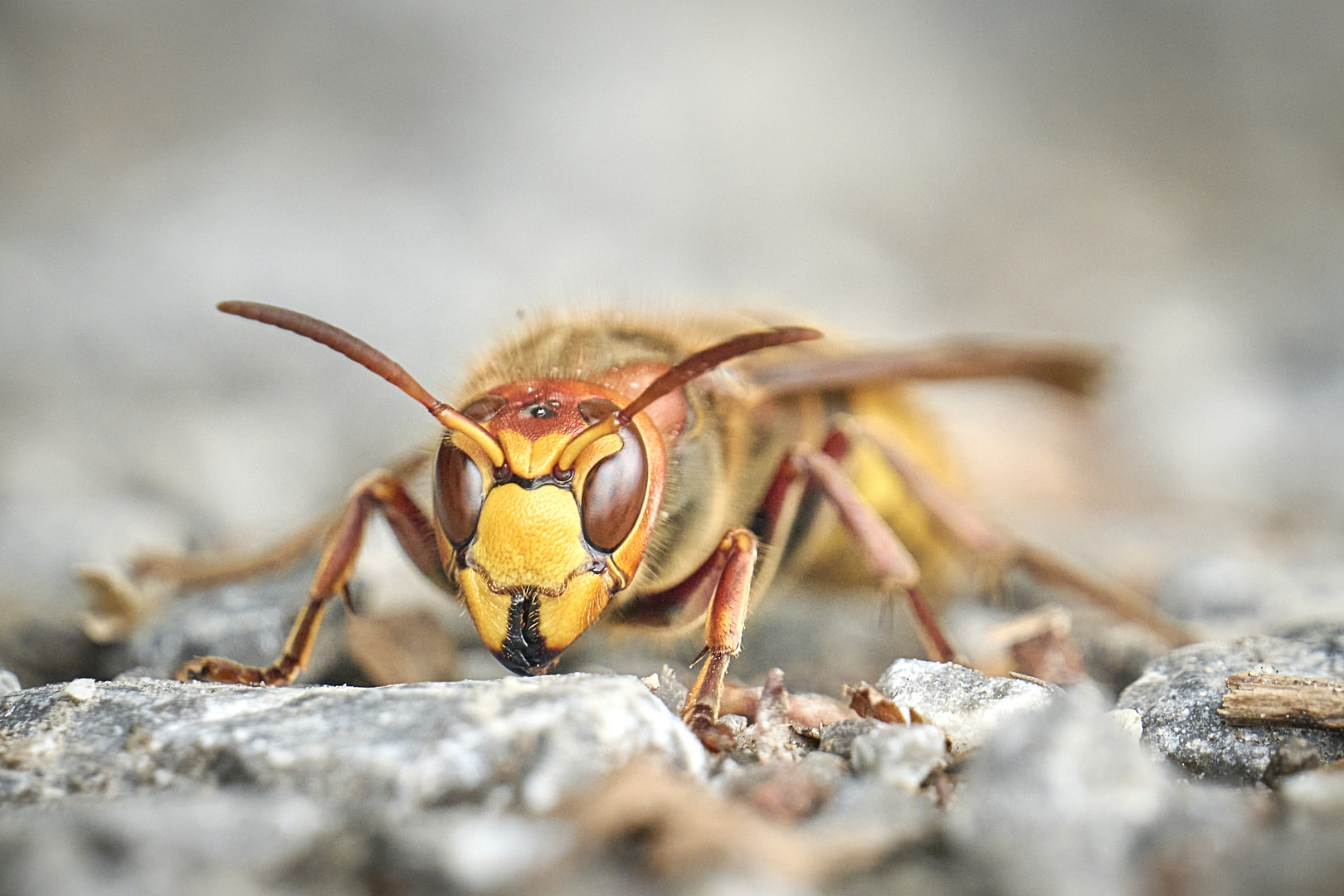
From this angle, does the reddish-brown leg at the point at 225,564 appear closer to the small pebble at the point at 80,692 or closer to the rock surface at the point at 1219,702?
the small pebble at the point at 80,692

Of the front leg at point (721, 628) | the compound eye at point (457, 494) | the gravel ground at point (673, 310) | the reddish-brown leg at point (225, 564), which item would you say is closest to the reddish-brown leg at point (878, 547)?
the gravel ground at point (673, 310)

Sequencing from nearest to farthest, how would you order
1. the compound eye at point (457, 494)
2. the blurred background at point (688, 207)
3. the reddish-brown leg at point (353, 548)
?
1. the compound eye at point (457, 494)
2. the reddish-brown leg at point (353, 548)
3. the blurred background at point (688, 207)

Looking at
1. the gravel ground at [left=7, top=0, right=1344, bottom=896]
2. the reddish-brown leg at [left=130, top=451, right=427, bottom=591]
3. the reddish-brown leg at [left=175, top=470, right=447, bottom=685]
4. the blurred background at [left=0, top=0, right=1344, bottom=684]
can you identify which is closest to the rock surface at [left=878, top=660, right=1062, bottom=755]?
the gravel ground at [left=7, top=0, right=1344, bottom=896]

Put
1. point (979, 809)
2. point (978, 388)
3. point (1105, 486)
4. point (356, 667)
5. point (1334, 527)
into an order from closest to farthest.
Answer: point (979, 809), point (356, 667), point (1334, 527), point (1105, 486), point (978, 388)

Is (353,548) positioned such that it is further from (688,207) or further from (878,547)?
(688,207)

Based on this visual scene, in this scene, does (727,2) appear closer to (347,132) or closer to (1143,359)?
(347,132)

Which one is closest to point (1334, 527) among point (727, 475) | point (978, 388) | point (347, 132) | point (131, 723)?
point (978, 388)

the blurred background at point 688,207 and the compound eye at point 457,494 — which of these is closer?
the compound eye at point 457,494
